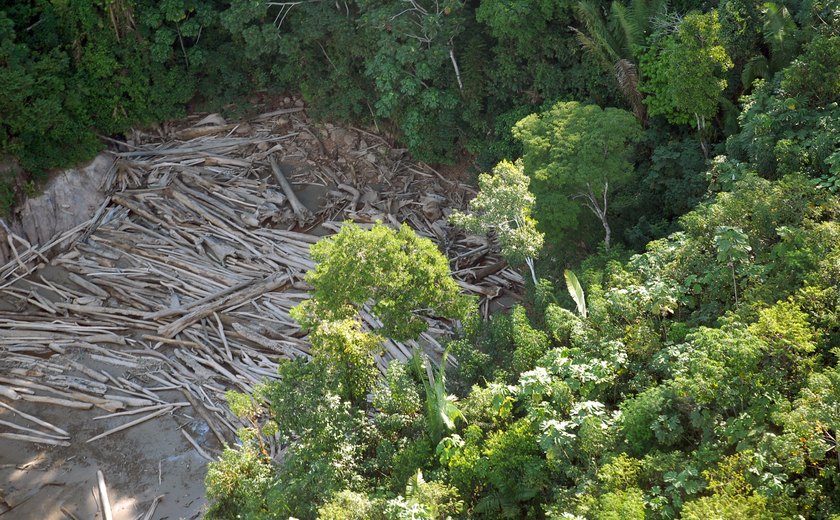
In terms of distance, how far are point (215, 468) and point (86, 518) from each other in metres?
4.58

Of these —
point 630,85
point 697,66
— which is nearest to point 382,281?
point 697,66

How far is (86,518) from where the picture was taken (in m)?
13.4

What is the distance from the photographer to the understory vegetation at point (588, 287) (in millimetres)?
8820

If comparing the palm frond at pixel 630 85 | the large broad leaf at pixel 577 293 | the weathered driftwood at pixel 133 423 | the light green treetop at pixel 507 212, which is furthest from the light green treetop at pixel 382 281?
the palm frond at pixel 630 85

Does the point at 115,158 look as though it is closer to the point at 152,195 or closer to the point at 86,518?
the point at 152,195

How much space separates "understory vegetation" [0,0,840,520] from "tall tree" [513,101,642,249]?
5 cm

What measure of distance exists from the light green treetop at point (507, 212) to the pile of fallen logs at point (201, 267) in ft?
11.7

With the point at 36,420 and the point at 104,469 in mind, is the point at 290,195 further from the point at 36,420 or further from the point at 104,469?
the point at 104,469

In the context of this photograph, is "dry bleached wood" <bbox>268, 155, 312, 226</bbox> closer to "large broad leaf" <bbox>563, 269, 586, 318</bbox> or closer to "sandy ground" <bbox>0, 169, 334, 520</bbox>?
"sandy ground" <bbox>0, 169, 334, 520</bbox>

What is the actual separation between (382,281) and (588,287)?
351cm

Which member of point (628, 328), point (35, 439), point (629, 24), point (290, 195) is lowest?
point (35, 439)

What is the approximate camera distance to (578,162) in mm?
14211

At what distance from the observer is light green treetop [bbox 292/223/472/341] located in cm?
1150

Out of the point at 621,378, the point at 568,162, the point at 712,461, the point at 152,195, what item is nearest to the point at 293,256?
the point at 152,195
